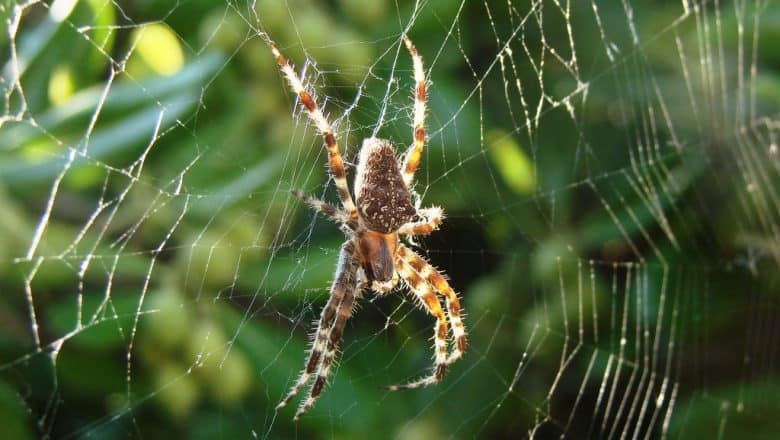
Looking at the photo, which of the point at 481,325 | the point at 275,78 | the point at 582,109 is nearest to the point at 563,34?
the point at 582,109

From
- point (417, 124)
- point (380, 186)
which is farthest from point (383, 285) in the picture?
point (417, 124)

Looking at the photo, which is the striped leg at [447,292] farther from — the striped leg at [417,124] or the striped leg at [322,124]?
the striped leg at [322,124]

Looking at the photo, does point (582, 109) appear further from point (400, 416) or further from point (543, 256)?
point (400, 416)

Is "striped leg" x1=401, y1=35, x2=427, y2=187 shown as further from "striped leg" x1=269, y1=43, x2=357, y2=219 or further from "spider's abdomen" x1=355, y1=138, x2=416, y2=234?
"striped leg" x1=269, y1=43, x2=357, y2=219

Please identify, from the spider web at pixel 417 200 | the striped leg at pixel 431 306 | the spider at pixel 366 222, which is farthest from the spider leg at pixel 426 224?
the spider web at pixel 417 200

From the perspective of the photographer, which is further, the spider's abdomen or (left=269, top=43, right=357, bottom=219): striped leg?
the spider's abdomen

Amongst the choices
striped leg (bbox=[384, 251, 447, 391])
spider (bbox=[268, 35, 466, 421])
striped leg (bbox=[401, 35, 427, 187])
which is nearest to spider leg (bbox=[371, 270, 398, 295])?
spider (bbox=[268, 35, 466, 421])

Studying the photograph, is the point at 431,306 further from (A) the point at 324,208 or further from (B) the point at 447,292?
(A) the point at 324,208
